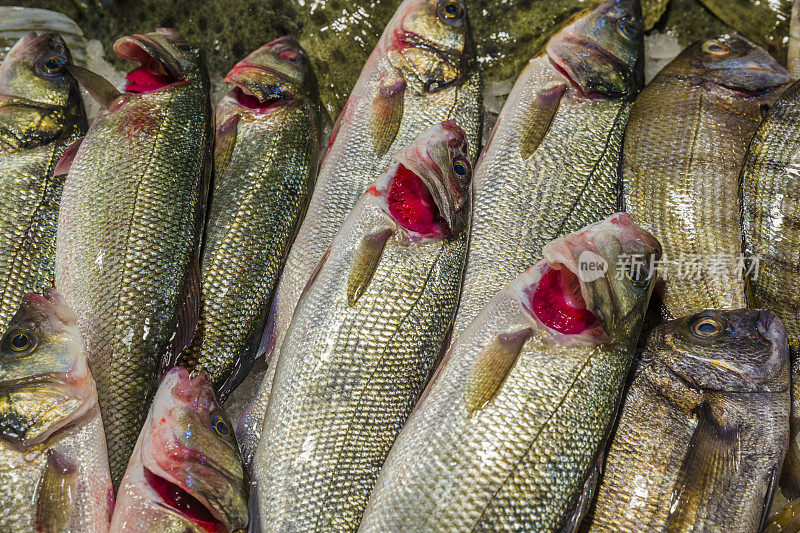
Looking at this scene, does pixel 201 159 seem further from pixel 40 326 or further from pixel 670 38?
pixel 670 38

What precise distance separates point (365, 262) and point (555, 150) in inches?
46.9

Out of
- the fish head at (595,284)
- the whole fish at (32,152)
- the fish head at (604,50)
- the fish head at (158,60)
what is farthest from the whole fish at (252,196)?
the fish head at (604,50)

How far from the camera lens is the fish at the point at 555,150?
9.21ft

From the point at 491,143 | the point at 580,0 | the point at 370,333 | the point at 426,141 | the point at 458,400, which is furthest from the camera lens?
the point at 580,0

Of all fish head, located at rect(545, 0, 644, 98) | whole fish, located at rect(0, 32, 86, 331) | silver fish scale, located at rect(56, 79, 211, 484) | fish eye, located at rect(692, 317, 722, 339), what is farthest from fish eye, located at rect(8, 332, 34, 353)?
fish head, located at rect(545, 0, 644, 98)

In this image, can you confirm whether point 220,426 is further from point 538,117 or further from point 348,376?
point 538,117

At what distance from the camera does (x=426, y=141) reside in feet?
8.75

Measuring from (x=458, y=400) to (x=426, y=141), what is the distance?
1.15 metres

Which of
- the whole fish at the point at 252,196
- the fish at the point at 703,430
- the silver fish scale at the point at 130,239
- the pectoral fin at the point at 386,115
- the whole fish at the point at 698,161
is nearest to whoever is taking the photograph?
the fish at the point at 703,430

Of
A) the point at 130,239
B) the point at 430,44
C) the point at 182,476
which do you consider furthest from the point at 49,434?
the point at 430,44

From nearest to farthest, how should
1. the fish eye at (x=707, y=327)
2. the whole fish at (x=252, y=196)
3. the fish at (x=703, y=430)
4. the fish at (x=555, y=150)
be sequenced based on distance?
the fish at (x=703, y=430) < the fish eye at (x=707, y=327) < the whole fish at (x=252, y=196) < the fish at (x=555, y=150)

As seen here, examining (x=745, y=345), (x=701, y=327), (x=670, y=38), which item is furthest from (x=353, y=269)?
(x=670, y=38)

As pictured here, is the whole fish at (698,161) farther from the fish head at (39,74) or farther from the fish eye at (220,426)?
the fish head at (39,74)

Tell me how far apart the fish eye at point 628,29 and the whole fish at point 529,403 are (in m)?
1.42
